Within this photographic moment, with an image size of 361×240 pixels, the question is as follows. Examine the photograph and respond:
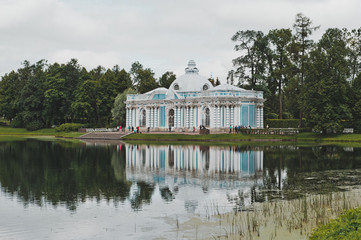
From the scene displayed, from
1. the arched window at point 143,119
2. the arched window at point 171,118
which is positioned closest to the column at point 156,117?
the arched window at point 171,118

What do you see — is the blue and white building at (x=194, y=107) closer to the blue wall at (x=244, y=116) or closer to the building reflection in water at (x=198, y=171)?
the blue wall at (x=244, y=116)

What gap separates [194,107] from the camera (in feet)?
210

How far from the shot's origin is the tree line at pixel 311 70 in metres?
49.0

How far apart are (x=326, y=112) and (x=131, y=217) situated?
1587 inches

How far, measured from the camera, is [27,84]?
81250mm

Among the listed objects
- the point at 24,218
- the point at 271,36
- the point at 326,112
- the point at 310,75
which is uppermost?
the point at 271,36

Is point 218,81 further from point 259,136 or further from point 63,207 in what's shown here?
point 63,207

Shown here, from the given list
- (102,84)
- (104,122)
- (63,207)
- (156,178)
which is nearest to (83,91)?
(102,84)

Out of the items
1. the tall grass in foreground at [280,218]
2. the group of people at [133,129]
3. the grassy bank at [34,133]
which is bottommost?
the tall grass in foreground at [280,218]

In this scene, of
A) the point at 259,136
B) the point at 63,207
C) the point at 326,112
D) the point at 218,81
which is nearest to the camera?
the point at 63,207

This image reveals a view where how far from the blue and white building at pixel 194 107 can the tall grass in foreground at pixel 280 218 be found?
46.5 meters

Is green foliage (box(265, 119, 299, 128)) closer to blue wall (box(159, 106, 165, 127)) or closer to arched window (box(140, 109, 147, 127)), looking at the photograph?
blue wall (box(159, 106, 165, 127))

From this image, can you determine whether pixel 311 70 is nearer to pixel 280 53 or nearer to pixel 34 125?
pixel 280 53

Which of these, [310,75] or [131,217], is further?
[310,75]
